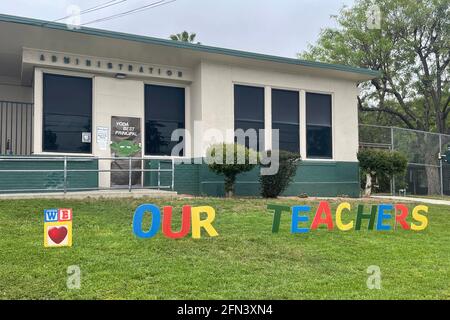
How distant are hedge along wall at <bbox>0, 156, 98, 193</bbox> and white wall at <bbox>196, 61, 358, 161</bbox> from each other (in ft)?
13.7

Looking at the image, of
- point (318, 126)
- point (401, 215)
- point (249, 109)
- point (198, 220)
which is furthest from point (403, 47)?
point (198, 220)

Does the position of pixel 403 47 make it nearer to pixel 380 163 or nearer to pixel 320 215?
pixel 380 163

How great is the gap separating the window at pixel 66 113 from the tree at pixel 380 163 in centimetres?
965

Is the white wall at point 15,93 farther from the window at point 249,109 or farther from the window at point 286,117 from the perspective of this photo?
the window at point 286,117

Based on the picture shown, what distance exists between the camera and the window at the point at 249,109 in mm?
15328

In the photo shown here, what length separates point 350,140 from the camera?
1733 cm

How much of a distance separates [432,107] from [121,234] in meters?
27.3

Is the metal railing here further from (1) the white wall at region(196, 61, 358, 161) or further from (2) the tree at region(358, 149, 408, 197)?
(2) the tree at region(358, 149, 408, 197)

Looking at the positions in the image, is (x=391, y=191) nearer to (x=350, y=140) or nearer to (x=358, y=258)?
(x=350, y=140)

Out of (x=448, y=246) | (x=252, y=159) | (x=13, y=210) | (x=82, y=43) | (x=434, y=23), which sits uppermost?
(x=434, y=23)

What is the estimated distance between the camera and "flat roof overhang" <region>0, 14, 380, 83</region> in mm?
11906

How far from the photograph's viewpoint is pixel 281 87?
16000mm

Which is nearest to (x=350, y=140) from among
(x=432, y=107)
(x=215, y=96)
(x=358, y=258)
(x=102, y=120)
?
(x=215, y=96)

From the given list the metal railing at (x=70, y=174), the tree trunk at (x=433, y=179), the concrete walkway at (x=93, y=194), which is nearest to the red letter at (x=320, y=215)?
the concrete walkway at (x=93, y=194)
